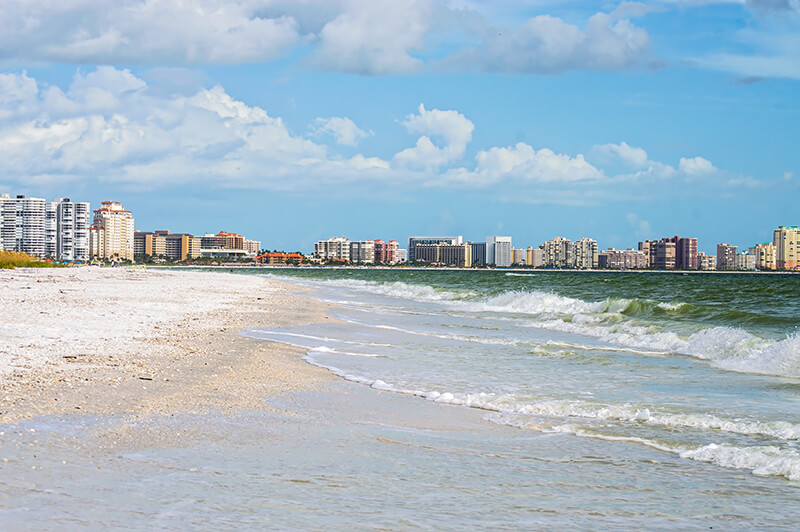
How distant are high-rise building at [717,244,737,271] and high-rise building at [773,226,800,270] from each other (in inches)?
667

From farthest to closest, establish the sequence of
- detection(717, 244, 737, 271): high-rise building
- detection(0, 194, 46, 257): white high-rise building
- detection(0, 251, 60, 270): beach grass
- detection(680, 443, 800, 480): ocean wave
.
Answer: detection(717, 244, 737, 271): high-rise building → detection(0, 194, 46, 257): white high-rise building → detection(0, 251, 60, 270): beach grass → detection(680, 443, 800, 480): ocean wave

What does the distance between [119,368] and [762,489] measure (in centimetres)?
742

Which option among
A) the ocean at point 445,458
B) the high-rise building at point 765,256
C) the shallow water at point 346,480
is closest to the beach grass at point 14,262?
the ocean at point 445,458

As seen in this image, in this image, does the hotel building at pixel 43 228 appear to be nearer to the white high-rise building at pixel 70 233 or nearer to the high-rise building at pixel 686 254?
the white high-rise building at pixel 70 233

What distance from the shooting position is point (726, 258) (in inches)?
7633

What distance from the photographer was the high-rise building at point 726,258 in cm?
19216

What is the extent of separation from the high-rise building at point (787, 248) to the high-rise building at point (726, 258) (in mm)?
16941

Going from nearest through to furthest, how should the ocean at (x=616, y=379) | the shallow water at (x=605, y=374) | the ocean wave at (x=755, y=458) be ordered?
the ocean wave at (x=755, y=458)
the ocean at (x=616, y=379)
the shallow water at (x=605, y=374)

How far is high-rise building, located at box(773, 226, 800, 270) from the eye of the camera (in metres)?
170

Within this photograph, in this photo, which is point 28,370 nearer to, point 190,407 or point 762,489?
point 190,407

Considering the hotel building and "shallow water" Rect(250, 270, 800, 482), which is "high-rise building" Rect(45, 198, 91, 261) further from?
"shallow water" Rect(250, 270, 800, 482)

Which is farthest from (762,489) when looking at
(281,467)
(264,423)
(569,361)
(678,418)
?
(569,361)

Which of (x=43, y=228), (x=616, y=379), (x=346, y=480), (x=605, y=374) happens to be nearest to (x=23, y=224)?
(x=43, y=228)

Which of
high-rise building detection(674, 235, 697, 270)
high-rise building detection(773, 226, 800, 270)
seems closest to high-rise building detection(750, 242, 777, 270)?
high-rise building detection(773, 226, 800, 270)
